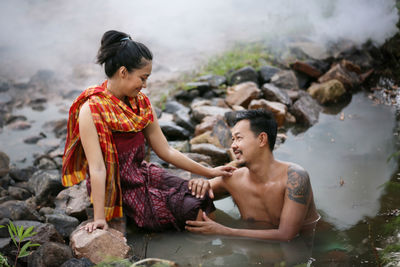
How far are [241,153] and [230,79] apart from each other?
3.96m

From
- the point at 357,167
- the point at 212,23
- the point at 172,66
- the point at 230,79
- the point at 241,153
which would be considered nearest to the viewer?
the point at 241,153

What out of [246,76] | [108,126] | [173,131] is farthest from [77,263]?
[246,76]

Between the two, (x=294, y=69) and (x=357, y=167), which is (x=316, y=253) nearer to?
(x=357, y=167)

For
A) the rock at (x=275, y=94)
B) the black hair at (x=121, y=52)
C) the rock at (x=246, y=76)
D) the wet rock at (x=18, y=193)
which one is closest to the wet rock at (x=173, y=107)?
the rock at (x=246, y=76)

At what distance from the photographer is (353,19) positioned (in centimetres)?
871

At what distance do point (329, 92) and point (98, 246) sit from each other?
5.04 meters

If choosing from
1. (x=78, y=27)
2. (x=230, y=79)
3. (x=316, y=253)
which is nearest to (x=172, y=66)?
(x=230, y=79)

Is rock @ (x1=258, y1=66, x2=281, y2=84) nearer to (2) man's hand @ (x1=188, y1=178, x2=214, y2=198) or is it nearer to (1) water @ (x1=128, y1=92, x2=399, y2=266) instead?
(1) water @ (x1=128, y1=92, x2=399, y2=266)

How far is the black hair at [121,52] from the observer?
9.71 ft

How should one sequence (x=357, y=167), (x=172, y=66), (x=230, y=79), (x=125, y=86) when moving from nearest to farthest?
(x=125, y=86), (x=357, y=167), (x=230, y=79), (x=172, y=66)

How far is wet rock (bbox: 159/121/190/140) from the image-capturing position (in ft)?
17.4

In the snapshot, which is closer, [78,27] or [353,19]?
[353,19]

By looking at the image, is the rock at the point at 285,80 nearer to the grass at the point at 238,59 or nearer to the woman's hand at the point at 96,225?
the grass at the point at 238,59

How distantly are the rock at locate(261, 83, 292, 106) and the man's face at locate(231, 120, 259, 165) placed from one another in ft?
10.2
